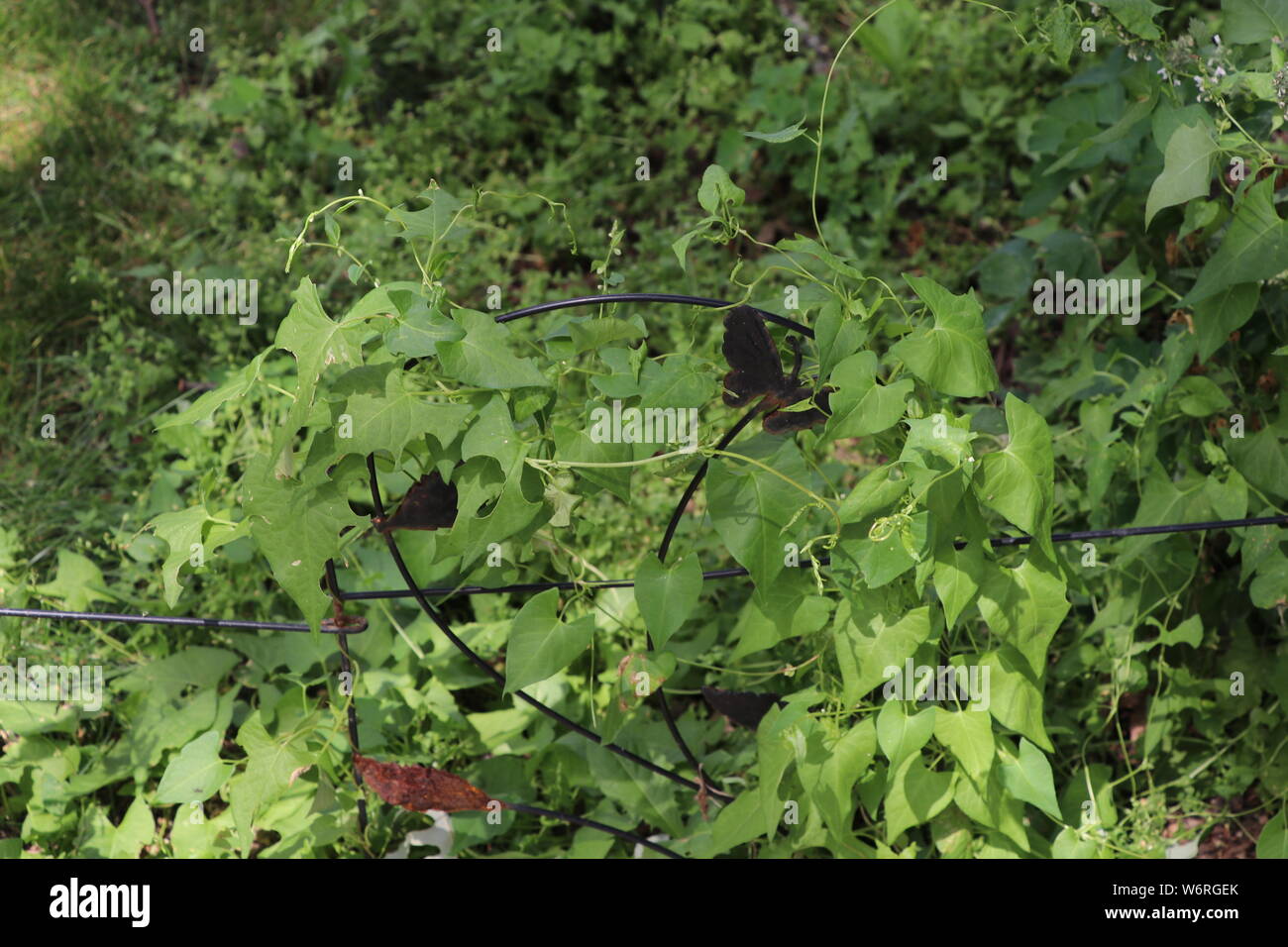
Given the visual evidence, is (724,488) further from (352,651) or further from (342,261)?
(342,261)

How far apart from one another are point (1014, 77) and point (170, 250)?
8.58 ft

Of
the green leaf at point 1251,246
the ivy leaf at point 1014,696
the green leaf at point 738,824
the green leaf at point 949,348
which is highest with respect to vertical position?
the green leaf at point 1251,246

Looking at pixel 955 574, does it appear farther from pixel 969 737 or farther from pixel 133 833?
pixel 133 833

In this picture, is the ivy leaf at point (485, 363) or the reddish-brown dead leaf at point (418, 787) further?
the reddish-brown dead leaf at point (418, 787)

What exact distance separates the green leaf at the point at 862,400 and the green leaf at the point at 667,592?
28 centimetres

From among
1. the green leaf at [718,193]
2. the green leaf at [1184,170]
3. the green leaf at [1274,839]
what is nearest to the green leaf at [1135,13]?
the green leaf at [1184,170]

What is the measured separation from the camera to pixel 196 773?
1.84m

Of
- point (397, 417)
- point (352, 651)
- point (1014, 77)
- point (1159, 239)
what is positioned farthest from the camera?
point (1014, 77)

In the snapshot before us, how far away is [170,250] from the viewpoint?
3375 mm

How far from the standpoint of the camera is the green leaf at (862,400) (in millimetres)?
1523

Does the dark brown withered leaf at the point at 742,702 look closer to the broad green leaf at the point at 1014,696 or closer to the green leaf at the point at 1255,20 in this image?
the broad green leaf at the point at 1014,696

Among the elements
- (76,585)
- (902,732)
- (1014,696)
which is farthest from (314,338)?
(76,585)

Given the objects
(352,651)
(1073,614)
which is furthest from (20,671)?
(1073,614)

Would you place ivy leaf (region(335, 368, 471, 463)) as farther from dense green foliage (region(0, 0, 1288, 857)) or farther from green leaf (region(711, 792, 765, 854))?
green leaf (region(711, 792, 765, 854))
